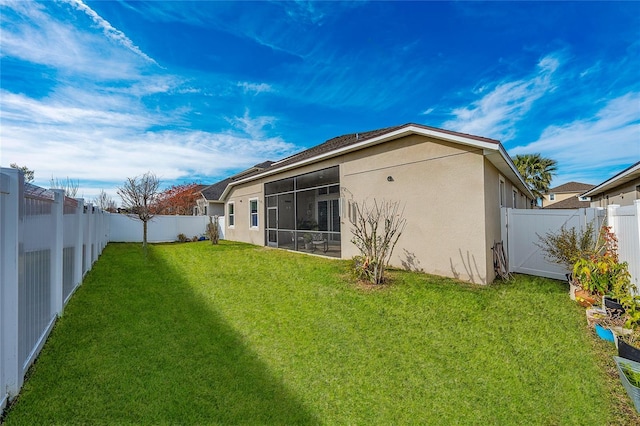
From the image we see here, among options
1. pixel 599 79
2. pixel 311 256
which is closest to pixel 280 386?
pixel 311 256

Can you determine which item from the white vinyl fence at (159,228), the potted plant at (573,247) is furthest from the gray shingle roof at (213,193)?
the potted plant at (573,247)

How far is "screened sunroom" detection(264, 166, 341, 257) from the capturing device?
35.7ft

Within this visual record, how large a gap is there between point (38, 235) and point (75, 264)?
309 cm

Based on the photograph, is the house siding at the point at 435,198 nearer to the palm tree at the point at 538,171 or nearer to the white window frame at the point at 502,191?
the white window frame at the point at 502,191

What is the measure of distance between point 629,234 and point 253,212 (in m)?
14.5

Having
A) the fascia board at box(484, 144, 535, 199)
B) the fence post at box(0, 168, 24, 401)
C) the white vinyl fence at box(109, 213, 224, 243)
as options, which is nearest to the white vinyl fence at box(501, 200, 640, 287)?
the fascia board at box(484, 144, 535, 199)

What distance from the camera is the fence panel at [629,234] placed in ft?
15.3

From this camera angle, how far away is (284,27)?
1031 centimetres

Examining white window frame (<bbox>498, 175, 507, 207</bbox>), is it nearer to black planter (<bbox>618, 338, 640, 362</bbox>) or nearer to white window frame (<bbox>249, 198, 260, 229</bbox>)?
black planter (<bbox>618, 338, 640, 362</bbox>)

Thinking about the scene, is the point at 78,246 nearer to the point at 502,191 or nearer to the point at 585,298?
the point at 585,298

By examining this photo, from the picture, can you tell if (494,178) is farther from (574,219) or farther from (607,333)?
(607,333)

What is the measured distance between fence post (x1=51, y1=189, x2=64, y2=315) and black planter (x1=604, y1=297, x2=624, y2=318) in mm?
8794

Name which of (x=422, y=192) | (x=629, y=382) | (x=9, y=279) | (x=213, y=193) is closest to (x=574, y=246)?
(x=422, y=192)

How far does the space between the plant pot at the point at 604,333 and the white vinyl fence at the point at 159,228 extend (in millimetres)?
A: 19791
